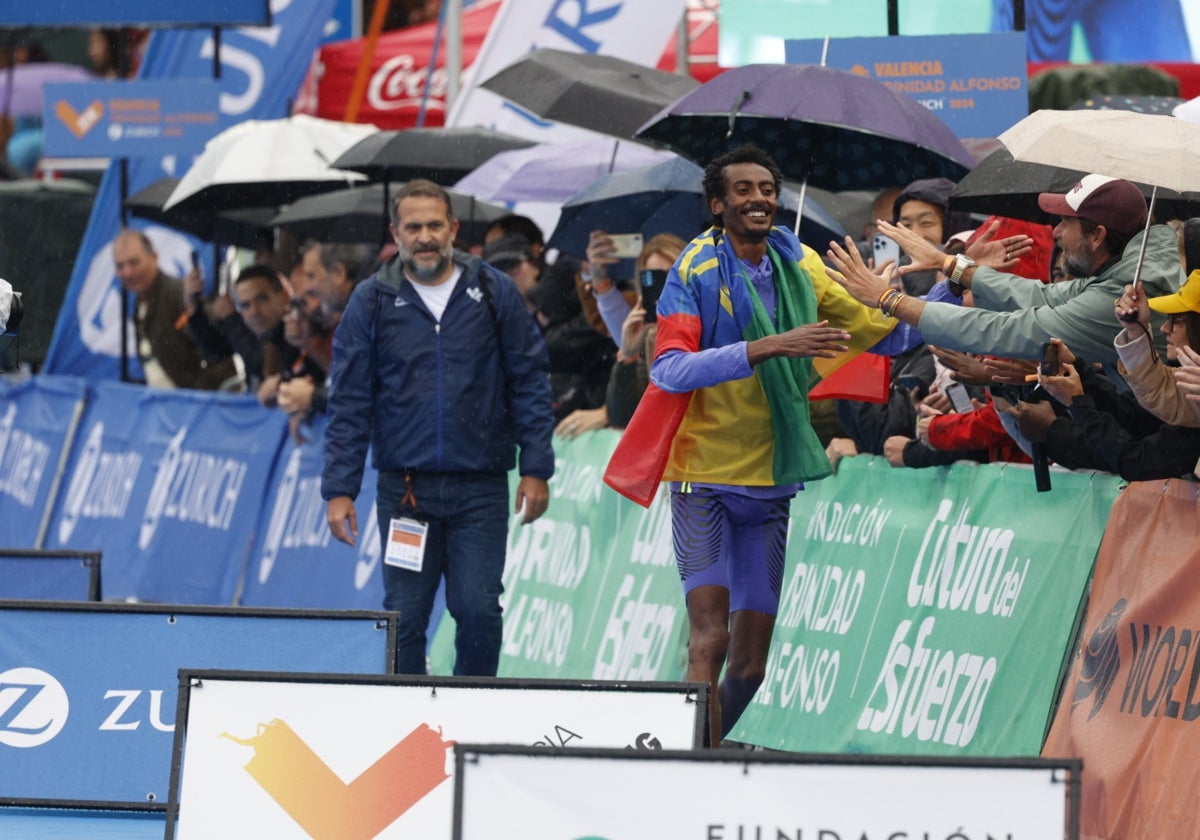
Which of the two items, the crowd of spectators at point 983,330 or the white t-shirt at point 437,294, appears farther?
the white t-shirt at point 437,294

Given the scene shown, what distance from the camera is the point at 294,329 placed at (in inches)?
569

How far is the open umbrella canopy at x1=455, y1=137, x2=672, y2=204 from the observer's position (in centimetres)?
1272

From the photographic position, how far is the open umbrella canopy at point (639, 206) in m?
11.1

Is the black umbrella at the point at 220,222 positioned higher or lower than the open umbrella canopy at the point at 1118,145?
lower

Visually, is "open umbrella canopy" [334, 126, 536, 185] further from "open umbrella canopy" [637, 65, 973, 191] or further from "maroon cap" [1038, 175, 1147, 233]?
"maroon cap" [1038, 175, 1147, 233]

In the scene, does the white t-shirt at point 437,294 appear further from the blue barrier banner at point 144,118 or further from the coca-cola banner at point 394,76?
the coca-cola banner at point 394,76

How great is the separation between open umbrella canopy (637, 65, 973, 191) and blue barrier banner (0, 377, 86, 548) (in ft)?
32.4

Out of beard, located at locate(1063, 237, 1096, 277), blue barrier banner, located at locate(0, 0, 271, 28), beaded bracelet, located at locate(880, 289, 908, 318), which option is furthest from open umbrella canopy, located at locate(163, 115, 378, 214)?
beard, located at locate(1063, 237, 1096, 277)

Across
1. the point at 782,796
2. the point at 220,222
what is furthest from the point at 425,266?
the point at 220,222

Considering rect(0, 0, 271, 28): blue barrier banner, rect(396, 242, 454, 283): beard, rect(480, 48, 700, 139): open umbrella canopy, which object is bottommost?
rect(396, 242, 454, 283): beard

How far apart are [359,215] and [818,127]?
217 inches

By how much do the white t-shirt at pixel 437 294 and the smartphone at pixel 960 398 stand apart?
6.76 ft

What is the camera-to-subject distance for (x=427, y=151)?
1389 centimetres

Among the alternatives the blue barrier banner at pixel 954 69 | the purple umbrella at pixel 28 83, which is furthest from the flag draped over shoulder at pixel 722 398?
the purple umbrella at pixel 28 83
